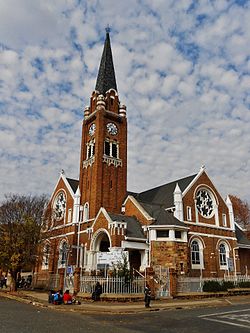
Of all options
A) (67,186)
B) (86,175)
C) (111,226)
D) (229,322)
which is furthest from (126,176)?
(229,322)

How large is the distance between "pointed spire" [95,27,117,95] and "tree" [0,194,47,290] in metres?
21.4

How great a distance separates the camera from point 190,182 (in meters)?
40.1

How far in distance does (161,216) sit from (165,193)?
831 cm

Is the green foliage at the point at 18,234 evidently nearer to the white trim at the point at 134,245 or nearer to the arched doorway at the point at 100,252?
the arched doorway at the point at 100,252

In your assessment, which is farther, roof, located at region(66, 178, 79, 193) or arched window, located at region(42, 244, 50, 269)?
roof, located at region(66, 178, 79, 193)

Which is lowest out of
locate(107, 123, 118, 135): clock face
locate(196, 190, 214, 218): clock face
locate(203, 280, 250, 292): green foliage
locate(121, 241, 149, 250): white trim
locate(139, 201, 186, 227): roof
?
locate(203, 280, 250, 292): green foliage

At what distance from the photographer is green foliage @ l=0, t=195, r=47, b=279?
32.4 meters

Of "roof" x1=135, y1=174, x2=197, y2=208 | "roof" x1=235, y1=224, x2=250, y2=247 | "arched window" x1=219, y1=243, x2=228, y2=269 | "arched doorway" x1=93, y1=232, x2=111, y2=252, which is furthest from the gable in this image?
→ "arched doorway" x1=93, y1=232, x2=111, y2=252

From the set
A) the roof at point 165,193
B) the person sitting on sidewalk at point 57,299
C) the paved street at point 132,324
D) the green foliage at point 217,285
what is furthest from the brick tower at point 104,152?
the paved street at point 132,324

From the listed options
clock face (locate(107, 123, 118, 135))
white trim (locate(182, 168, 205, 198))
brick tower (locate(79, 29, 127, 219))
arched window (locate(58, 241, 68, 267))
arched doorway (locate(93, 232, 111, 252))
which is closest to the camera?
arched doorway (locate(93, 232, 111, 252))

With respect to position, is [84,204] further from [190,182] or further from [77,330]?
[77,330]

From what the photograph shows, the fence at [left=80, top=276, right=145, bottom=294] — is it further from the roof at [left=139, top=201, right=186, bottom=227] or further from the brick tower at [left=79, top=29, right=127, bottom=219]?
the brick tower at [left=79, top=29, right=127, bottom=219]

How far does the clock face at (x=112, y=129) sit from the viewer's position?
4481cm

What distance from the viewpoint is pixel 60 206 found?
151ft
